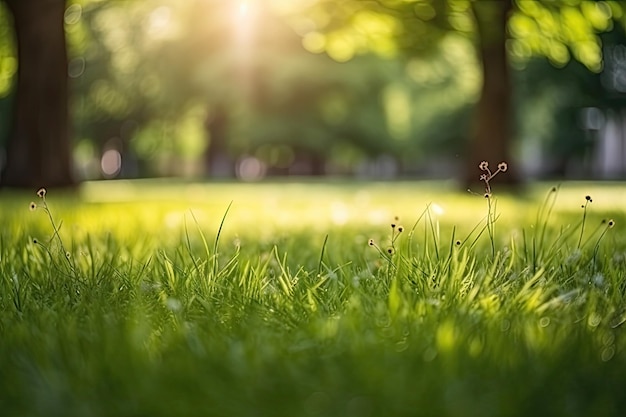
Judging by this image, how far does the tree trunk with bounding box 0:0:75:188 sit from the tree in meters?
4.94

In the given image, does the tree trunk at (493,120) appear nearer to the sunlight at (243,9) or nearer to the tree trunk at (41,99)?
the tree trunk at (41,99)

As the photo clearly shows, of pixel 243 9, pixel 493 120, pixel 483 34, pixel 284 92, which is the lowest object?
pixel 493 120

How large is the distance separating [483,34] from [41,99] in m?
7.60

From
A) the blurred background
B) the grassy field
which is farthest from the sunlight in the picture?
the grassy field

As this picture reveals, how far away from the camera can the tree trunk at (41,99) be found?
13665 millimetres

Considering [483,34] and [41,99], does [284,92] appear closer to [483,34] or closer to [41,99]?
[483,34]

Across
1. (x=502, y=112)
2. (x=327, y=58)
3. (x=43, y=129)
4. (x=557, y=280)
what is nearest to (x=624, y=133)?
(x=327, y=58)

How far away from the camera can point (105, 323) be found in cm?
264

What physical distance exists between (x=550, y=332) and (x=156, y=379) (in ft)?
3.82

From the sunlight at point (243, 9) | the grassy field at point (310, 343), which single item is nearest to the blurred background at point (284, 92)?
the sunlight at point (243, 9)

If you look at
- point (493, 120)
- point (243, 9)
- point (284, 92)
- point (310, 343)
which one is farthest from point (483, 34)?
point (284, 92)

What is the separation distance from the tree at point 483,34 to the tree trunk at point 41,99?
195 inches

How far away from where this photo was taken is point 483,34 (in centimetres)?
1453

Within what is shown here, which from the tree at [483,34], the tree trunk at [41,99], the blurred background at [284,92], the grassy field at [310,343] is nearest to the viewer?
the grassy field at [310,343]
